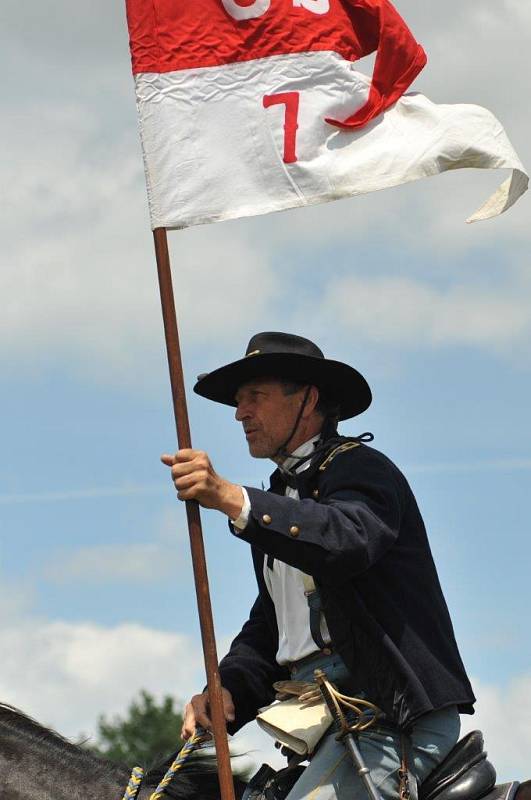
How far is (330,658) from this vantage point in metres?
8.30

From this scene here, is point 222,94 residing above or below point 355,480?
above

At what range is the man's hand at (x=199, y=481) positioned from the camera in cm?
749

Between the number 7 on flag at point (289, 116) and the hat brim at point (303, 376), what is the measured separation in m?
1.12

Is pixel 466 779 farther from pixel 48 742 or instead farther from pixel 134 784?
pixel 48 742

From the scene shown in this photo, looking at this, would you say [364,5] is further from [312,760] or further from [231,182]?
[312,760]

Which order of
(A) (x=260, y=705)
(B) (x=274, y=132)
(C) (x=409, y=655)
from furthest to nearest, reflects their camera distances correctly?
(A) (x=260, y=705), (B) (x=274, y=132), (C) (x=409, y=655)

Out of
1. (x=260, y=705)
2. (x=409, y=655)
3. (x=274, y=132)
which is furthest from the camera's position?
(x=260, y=705)

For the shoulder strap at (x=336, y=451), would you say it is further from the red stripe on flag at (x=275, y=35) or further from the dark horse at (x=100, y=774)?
the red stripe on flag at (x=275, y=35)

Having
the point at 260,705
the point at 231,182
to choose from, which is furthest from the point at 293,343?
the point at 260,705

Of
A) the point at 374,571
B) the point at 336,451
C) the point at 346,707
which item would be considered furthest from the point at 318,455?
the point at 346,707

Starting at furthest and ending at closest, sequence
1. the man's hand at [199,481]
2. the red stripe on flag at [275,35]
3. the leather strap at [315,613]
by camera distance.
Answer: the red stripe on flag at [275,35] < the leather strap at [315,613] < the man's hand at [199,481]

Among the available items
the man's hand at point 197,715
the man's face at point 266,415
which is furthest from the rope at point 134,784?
the man's face at point 266,415

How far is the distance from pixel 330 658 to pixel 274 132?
2907mm

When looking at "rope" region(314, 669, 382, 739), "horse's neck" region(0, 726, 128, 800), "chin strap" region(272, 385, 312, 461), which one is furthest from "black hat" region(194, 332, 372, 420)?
"horse's neck" region(0, 726, 128, 800)
